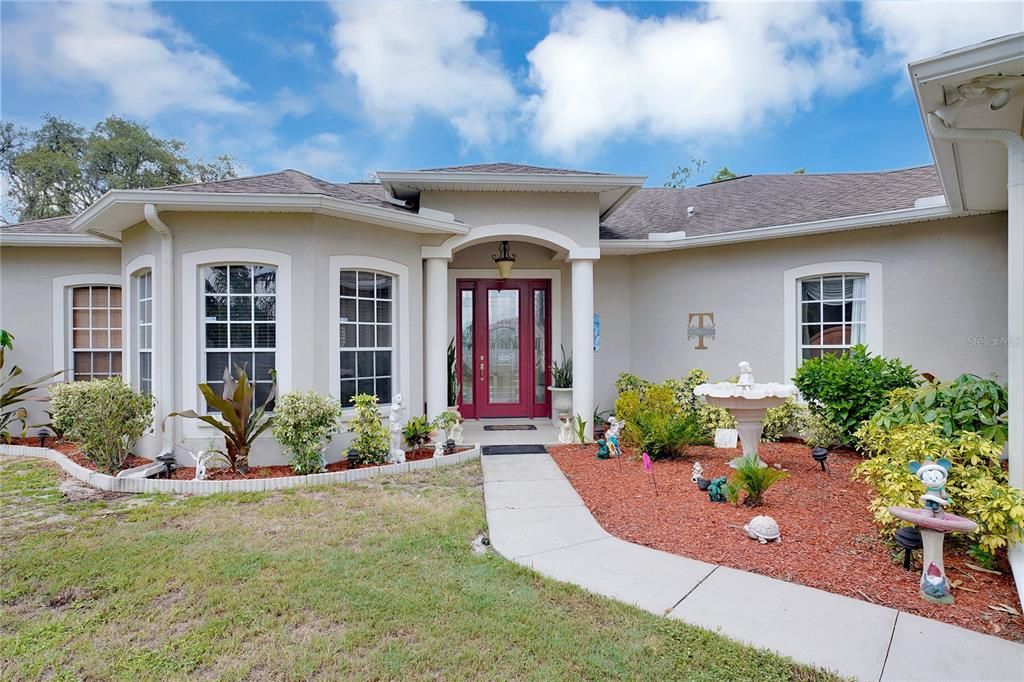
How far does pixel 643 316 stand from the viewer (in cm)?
946

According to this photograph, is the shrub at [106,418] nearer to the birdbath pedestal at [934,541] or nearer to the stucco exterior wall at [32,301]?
the stucco exterior wall at [32,301]

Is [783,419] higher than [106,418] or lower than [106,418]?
lower

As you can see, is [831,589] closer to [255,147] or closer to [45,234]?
[45,234]

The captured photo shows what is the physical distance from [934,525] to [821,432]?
178 inches

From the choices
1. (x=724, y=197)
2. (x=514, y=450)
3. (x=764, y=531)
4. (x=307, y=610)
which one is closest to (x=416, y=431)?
(x=514, y=450)

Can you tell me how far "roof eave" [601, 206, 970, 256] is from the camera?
22.1 ft

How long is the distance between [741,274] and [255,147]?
1023 inches

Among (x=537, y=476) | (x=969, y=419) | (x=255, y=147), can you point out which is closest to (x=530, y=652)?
(x=537, y=476)

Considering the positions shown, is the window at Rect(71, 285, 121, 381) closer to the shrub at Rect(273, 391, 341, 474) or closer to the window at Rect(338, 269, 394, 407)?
the window at Rect(338, 269, 394, 407)

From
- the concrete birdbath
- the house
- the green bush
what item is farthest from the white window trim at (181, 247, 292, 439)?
the green bush

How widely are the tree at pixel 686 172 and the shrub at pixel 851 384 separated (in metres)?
22.5

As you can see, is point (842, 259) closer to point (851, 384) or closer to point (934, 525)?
point (851, 384)

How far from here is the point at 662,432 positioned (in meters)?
6.55

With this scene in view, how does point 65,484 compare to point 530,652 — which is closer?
point 530,652
